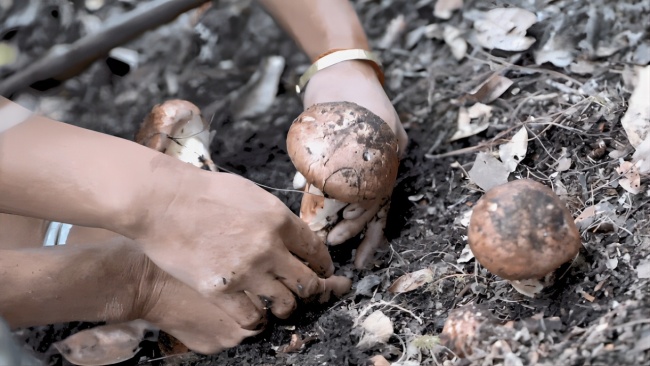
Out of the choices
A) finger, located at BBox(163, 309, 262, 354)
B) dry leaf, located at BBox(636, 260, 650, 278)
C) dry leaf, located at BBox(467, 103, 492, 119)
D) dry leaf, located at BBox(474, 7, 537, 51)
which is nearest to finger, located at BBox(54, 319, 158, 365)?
finger, located at BBox(163, 309, 262, 354)

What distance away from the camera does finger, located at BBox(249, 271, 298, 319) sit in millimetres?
1641

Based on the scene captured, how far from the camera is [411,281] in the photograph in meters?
1.77

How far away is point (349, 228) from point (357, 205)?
0.08 m

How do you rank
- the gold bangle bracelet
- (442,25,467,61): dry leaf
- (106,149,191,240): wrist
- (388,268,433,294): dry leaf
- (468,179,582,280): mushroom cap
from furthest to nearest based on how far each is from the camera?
1. (442,25,467,61): dry leaf
2. the gold bangle bracelet
3. (388,268,433,294): dry leaf
4. (106,149,191,240): wrist
5. (468,179,582,280): mushroom cap

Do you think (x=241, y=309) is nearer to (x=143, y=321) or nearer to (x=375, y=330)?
(x=375, y=330)

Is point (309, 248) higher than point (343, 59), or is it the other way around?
point (343, 59)

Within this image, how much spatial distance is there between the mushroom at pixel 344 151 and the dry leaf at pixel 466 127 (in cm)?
45

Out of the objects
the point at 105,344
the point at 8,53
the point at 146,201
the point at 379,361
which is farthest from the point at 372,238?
the point at 8,53

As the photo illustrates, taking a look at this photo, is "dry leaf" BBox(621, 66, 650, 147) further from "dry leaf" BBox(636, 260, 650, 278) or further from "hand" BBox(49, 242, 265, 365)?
"hand" BBox(49, 242, 265, 365)

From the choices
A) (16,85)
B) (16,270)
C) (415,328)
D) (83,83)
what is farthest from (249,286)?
(83,83)

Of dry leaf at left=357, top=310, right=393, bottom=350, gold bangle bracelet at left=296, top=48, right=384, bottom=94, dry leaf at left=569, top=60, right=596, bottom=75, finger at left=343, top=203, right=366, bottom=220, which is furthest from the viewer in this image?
gold bangle bracelet at left=296, top=48, right=384, bottom=94

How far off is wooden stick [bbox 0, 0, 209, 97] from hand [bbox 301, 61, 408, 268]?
78 centimetres

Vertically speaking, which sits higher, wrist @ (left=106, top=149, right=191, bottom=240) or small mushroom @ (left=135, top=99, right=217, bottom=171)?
wrist @ (left=106, top=149, right=191, bottom=240)

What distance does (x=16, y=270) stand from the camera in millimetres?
1731
